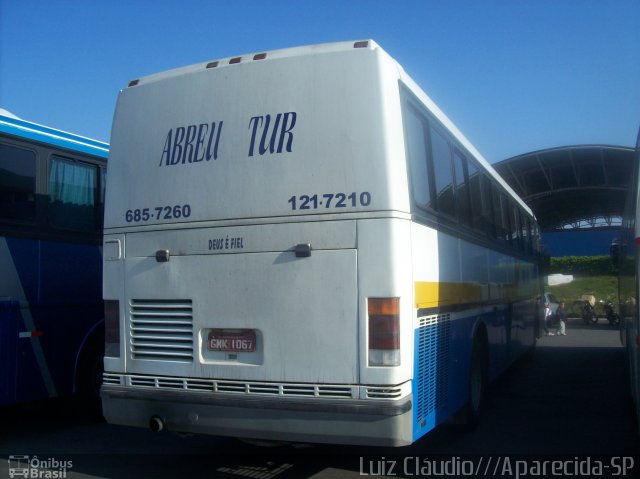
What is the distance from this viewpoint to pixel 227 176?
579 centimetres

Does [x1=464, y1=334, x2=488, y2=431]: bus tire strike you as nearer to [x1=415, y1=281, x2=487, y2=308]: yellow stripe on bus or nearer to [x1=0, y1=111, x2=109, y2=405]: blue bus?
[x1=415, y1=281, x2=487, y2=308]: yellow stripe on bus

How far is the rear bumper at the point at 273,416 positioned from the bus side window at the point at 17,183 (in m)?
2.84

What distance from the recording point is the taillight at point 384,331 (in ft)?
16.9

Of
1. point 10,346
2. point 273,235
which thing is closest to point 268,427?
point 273,235

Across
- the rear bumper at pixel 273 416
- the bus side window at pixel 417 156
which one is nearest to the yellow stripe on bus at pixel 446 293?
the bus side window at pixel 417 156

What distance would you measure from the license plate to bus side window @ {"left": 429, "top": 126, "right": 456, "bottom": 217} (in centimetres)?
216

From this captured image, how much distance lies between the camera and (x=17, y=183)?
7.78m

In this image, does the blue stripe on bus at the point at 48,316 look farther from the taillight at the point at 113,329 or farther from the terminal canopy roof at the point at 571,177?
the terminal canopy roof at the point at 571,177

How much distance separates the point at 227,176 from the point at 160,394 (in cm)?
191

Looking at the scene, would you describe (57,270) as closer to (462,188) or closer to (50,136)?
(50,136)

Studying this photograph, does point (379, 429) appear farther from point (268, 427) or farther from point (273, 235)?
point (273, 235)

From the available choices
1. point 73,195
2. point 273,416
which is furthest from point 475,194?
point 73,195

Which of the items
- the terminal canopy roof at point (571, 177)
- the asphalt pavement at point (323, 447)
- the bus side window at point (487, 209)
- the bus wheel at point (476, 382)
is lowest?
the asphalt pavement at point (323, 447)

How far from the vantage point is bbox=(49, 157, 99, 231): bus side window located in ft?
27.2
